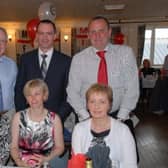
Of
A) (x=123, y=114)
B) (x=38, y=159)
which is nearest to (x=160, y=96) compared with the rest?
(x=123, y=114)

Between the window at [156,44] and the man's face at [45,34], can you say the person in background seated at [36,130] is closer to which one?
the man's face at [45,34]

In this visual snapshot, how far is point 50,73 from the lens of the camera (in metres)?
2.47

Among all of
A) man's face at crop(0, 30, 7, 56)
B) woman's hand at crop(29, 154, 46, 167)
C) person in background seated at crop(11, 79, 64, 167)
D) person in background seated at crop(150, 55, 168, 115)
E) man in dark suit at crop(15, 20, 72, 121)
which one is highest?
man's face at crop(0, 30, 7, 56)

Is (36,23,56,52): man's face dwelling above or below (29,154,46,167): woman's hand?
above

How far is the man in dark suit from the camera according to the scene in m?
2.47

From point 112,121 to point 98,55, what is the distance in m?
0.71

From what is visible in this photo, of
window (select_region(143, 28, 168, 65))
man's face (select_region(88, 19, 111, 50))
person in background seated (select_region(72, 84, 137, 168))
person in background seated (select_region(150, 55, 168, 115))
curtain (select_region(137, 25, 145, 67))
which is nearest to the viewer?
person in background seated (select_region(72, 84, 137, 168))

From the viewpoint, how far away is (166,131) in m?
5.43

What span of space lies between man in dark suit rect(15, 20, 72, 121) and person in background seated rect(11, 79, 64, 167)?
326mm

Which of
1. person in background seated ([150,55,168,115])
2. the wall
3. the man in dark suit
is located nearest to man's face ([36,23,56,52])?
the man in dark suit

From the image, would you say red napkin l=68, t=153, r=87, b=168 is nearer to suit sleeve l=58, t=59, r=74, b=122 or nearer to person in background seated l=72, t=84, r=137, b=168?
person in background seated l=72, t=84, r=137, b=168

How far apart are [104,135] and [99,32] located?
2.85ft

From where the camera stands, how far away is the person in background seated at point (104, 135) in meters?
1.83

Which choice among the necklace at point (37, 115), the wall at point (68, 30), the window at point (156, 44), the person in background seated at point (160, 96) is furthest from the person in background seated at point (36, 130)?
the window at point (156, 44)
